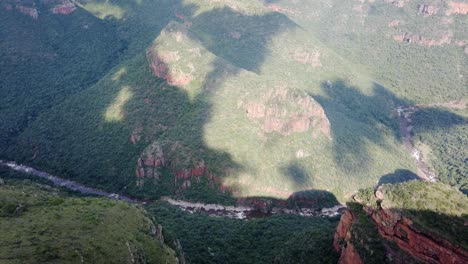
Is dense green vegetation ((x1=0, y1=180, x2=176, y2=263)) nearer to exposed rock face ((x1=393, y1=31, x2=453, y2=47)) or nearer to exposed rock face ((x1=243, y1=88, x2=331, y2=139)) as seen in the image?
exposed rock face ((x1=243, y1=88, x2=331, y2=139))

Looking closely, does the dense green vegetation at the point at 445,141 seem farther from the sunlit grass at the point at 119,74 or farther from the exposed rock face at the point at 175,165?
the sunlit grass at the point at 119,74

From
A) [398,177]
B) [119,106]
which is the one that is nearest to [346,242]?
[398,177]

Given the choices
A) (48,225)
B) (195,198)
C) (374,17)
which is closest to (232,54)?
(195,198)

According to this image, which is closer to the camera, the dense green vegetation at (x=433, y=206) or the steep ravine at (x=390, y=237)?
the steep ravine at (x=390, y=237)

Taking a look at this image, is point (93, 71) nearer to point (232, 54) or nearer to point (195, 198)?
point (232, 54)

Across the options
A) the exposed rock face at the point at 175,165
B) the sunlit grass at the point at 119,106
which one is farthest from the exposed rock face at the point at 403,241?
the sunlit grass at the point at 119,106

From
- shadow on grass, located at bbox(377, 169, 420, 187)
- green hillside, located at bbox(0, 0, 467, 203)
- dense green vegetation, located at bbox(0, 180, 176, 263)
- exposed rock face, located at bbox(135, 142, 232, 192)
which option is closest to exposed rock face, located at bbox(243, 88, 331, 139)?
green hillside, located at bbox(0, 0, 467, 203)

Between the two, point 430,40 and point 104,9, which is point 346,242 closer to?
point 104,9
